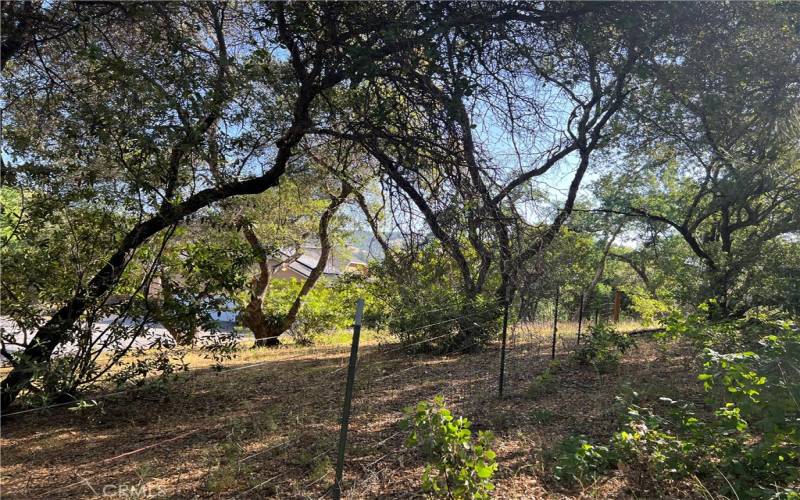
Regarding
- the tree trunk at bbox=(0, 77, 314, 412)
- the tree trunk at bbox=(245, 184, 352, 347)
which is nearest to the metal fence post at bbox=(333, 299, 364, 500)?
the tree trunk at bbox=(0, 77, 314, 412)

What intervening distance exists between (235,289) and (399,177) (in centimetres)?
244

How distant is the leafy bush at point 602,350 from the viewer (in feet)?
21.3

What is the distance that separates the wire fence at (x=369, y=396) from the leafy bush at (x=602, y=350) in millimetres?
610

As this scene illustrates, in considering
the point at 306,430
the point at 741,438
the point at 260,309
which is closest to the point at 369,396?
the point at 306,430

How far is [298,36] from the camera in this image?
182 inches

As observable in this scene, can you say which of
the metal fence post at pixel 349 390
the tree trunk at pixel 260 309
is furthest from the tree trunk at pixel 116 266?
the tree trunk at pixel 260 309

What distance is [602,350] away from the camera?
6574 mm

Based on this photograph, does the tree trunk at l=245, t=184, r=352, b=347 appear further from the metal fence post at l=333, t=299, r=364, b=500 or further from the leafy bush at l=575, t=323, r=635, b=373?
the metal fence post at l=333, t=299, r=364, b=500

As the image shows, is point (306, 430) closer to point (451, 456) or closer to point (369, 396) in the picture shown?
point (369, 396)

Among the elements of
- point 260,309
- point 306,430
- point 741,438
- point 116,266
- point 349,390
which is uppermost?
point 116,266

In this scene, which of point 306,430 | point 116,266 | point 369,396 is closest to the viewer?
point 306,430

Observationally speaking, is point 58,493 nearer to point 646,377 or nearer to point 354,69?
point 354,69

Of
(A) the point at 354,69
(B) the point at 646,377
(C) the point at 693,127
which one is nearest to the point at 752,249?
(C) the point at 693,127

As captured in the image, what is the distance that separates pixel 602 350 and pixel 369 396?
10.0 feet
